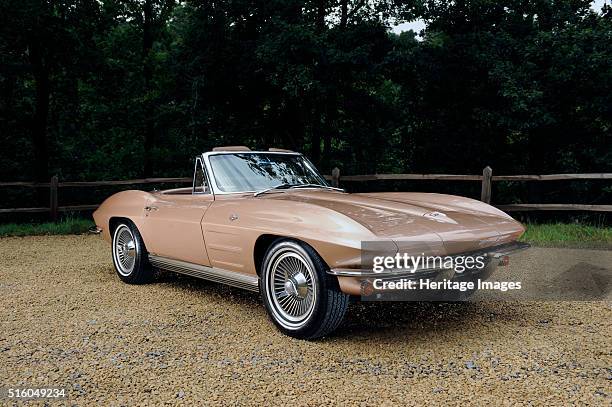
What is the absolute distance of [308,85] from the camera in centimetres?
1503

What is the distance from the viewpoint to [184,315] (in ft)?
15.6

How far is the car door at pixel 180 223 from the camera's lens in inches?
191

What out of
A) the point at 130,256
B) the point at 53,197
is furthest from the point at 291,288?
the point at 53,197

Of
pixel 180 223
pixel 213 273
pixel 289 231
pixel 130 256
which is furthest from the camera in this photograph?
pixel 130 256

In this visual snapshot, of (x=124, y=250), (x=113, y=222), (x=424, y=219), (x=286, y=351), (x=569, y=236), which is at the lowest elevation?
(x=286, y=351)

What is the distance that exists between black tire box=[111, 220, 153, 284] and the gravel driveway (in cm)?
29

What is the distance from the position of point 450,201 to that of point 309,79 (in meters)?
10.8

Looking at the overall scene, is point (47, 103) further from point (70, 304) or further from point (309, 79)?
point (70, 304)

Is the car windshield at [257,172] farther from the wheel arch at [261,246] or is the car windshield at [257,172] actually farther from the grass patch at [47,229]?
the grass patch at [47,229]

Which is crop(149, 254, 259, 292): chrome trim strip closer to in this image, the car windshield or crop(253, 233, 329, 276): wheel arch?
crop(253, 233, 329, 276): wheel arch

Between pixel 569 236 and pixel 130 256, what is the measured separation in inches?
286

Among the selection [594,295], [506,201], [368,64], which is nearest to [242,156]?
[594,295]

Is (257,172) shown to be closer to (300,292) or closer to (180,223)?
(180,223)

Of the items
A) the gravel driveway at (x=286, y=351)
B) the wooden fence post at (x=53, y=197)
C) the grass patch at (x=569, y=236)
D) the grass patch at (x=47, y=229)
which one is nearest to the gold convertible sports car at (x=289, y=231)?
the gravel driveway at (x=286, y=351)
